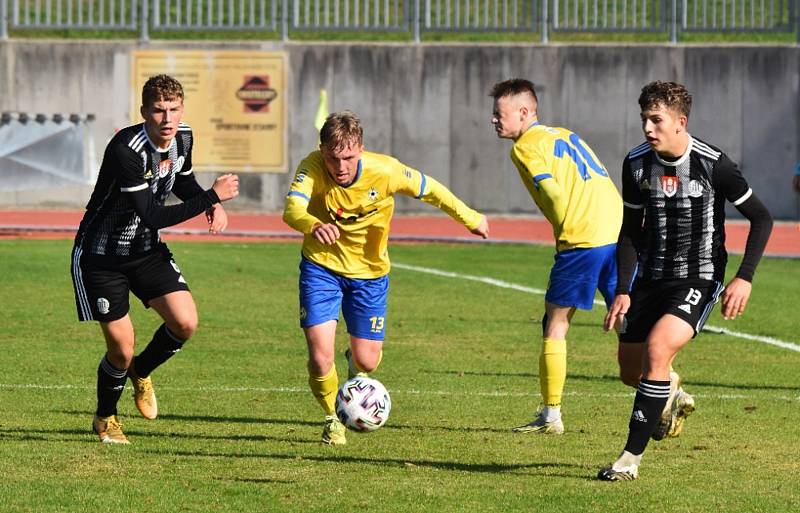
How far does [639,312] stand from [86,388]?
14.6 ft

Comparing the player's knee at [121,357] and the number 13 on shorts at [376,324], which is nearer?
the player's knee at [121,357]

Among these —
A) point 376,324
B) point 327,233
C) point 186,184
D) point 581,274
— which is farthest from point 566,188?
point 186,184

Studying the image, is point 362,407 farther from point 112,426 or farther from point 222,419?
point 222,419

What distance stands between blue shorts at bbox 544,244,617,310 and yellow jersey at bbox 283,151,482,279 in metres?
0.78

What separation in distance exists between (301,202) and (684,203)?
7.01 feet

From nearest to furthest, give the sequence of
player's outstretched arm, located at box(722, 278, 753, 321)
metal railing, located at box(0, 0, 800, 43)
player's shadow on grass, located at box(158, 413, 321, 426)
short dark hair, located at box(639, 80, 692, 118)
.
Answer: player's outstretched arm, located at box(722, 278, 753, 321) → short dark hair, located at box(639, 80, 692, 118) → player's shadow on grass, located at box(158, 413, 321, 426) → metal railing, located at box(0, 0, 800, 43)

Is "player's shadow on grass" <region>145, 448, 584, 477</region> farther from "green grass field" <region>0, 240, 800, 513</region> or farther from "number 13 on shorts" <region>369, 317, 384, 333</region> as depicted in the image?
"number 13 on shorts" <region>369, 317, 384, 333</region>

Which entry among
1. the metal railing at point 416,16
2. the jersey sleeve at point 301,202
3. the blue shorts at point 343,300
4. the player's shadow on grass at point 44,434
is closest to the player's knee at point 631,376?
the blue shorts at point 343,300

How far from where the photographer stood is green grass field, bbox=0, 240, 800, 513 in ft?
23.9

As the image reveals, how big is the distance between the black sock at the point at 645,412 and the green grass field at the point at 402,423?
212 millimetres

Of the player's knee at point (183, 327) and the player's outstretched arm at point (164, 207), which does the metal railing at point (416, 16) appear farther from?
the player's outstretched arm at point (164, 207)

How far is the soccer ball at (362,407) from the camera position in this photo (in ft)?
27.0

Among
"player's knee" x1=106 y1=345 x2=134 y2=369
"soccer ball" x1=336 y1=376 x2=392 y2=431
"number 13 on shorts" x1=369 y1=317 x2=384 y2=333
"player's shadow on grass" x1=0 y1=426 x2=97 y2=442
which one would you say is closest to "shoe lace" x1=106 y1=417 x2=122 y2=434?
"player's shadow on grass" x1=0 y1=426 x2=97 y2=442

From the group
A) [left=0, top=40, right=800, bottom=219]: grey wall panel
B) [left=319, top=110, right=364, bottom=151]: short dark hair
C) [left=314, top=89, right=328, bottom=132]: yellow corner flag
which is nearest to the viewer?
[left=319, top=110, right=364, bottom=151]: short dark hair
